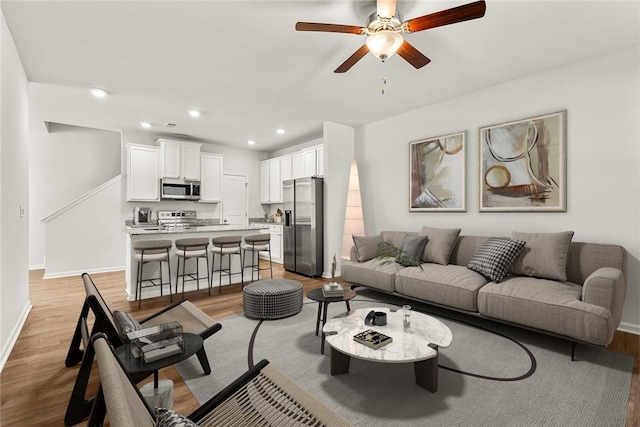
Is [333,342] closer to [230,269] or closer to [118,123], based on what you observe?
[230,269]

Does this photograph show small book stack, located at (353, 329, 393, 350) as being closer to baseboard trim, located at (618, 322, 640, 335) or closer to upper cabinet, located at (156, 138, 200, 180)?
baseboard trim, located at (618, 322, 640, 335)

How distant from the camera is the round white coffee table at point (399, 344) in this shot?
6.09ft

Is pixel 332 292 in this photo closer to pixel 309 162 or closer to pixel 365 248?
pixel 365 248

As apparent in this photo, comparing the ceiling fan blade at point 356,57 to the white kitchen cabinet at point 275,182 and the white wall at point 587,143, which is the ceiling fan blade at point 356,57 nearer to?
the white wall at point 587,143

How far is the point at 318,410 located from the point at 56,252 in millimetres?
6447

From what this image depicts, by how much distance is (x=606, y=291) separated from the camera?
2.32 meters

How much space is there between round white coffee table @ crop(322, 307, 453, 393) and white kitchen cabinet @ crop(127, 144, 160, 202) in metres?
5.23

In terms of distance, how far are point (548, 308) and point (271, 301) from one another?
2574 mm

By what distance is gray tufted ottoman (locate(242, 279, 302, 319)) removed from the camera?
10.8ft

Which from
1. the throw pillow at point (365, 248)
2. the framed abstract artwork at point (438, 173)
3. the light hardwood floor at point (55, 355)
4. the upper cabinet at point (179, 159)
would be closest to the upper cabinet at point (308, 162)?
the framed abstract artwork at point (438, 173)

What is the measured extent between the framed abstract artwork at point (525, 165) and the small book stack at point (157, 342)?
3.78 m

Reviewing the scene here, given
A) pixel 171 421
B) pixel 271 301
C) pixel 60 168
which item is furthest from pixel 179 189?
pixel 171 421

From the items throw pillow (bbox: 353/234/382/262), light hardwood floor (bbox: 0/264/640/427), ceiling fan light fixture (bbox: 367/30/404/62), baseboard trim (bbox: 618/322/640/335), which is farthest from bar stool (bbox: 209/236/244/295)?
baseboard trim (bbox: 618/322/640/335)

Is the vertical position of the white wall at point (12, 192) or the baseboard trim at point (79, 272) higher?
the white wall at point (12, 192)
